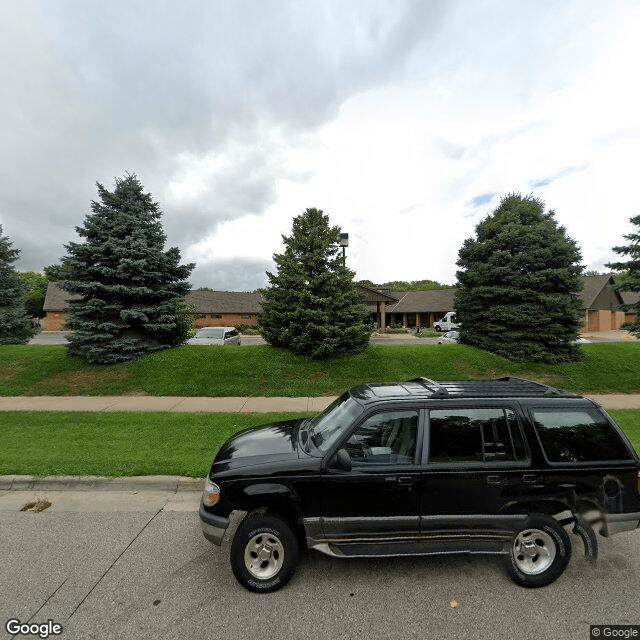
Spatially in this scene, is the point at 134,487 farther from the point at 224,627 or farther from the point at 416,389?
the point at 416,389

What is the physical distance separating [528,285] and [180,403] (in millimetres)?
12105

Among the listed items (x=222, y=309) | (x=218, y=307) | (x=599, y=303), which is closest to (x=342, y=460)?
(x=222, y=309)

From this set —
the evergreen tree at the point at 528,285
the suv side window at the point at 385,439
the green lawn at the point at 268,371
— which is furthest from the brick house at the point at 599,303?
the suv side window at the point at 385,439

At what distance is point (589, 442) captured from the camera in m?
3.24

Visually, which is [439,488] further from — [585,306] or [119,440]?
[585,306]

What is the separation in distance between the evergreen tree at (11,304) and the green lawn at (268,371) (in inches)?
148

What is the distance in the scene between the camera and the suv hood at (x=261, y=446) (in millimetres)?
3270

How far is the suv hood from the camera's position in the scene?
3270 mm

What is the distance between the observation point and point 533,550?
10.2 ft

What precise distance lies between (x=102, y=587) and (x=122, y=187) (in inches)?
485

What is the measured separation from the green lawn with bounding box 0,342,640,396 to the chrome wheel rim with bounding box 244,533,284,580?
7253mm

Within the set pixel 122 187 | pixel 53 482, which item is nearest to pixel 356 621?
pixel 53 482
